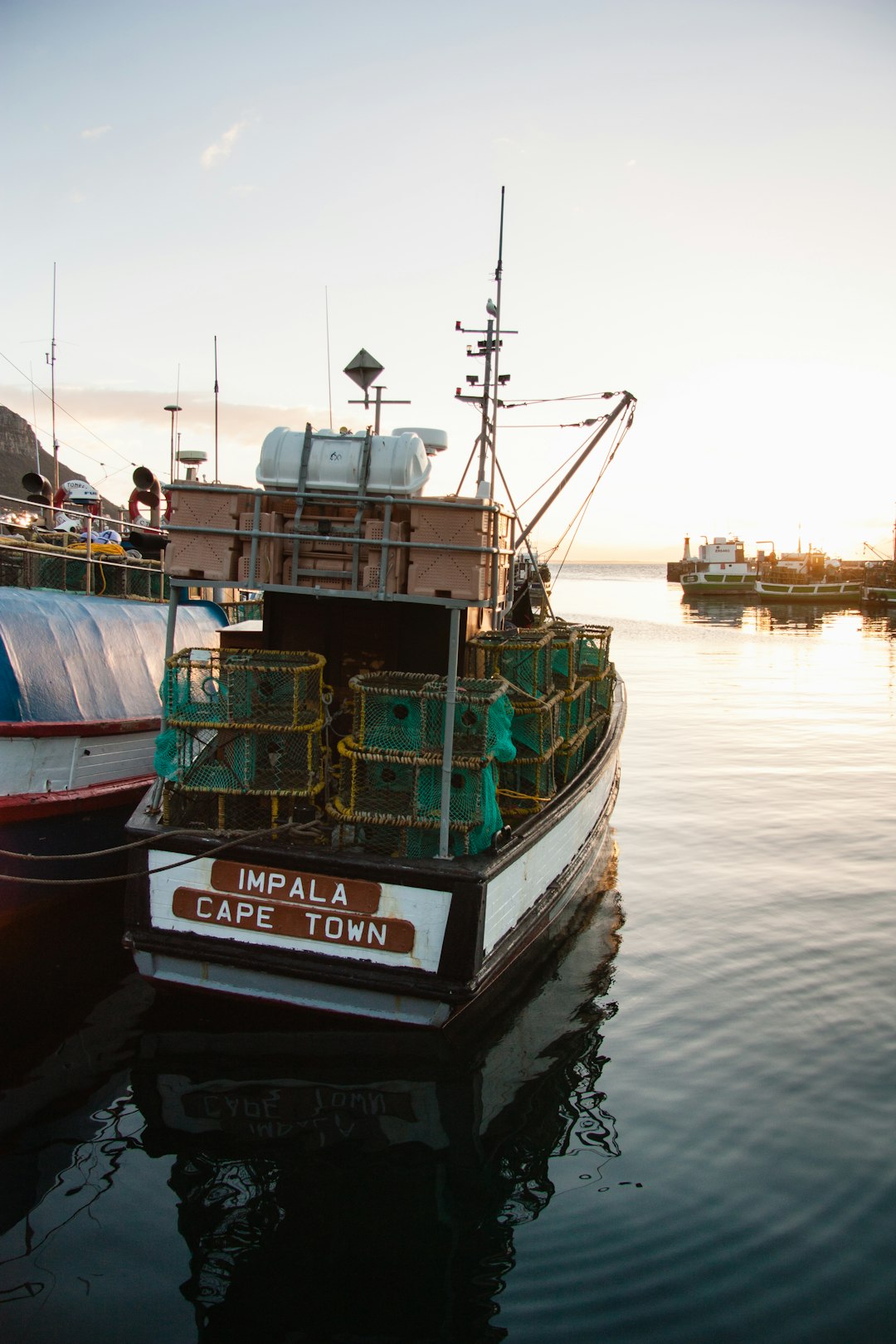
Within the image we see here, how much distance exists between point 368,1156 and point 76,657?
7359 mm

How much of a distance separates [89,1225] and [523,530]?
29.3 ft

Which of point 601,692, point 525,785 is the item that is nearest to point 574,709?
point 525,785

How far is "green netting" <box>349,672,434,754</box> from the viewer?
6.80m

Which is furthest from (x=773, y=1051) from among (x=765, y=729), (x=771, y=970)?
(x=765, y=729)

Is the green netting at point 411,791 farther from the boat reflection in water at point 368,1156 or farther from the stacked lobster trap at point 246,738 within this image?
the boat reflection in water at point 368,1156

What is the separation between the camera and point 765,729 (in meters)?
22.8

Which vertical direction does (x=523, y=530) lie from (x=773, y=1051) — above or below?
above

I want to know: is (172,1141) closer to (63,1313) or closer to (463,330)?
(63,1313)

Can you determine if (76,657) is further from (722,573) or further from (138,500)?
(722,573)

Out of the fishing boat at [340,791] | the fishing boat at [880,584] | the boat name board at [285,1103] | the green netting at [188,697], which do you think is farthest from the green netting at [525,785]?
the fishing boat at [880,584]

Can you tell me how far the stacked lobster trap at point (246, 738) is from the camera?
22.8 ft

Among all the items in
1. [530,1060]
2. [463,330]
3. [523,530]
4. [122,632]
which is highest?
[463,330]

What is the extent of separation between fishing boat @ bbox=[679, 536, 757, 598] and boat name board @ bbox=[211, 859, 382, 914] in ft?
293

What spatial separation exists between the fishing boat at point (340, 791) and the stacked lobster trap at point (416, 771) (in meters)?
0.02
